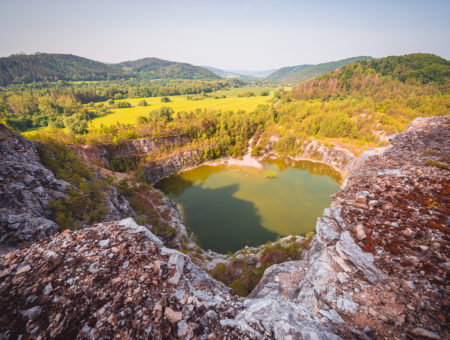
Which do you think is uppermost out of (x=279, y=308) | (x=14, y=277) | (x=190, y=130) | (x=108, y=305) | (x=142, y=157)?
(x=14, y=277)

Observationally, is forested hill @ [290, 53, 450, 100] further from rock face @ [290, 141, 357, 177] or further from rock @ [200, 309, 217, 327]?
rock @ [200, 309, 217, 327]

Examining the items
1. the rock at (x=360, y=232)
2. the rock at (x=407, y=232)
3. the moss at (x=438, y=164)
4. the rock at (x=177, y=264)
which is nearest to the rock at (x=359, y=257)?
the rock at (x=360, y=232)

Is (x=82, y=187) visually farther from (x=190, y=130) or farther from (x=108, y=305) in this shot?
(x=190, y=130)

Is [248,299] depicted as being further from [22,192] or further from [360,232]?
[22,192]

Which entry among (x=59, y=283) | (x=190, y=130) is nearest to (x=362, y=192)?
(x=59, y=283)

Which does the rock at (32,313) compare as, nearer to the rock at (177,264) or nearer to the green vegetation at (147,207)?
the rock at (177,264)

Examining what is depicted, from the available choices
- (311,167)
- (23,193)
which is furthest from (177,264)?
(311,167)
